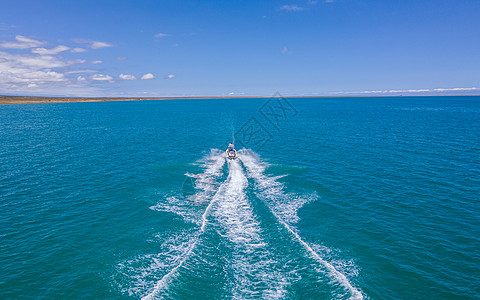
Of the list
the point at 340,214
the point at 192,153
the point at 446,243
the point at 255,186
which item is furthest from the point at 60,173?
the point at 446,243

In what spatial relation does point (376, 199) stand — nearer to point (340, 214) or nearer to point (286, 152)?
point (340, 214)

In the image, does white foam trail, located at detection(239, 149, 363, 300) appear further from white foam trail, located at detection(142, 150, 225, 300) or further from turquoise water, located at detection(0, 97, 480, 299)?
white foam trail, located at detection(142, 150, 225, 300)

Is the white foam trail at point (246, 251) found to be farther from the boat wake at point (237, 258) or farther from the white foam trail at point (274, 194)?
the white foam trail at point (274, 194)

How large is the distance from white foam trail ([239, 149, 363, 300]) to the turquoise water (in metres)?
0.17

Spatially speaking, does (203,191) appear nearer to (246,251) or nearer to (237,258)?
(246,251)

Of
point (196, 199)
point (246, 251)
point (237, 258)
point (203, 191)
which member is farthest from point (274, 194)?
point (237, 258)

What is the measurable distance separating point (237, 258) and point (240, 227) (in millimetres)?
5356

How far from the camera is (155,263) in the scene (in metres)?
22.2

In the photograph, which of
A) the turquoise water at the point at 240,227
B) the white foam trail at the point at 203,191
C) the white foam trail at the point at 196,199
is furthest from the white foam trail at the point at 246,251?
the white foam trail at the point at 196,199

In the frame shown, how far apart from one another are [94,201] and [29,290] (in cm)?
1546

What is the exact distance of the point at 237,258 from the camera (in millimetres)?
23000

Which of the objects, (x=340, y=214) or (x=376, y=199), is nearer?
(x=340, y=214)

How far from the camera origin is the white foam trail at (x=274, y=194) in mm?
20006

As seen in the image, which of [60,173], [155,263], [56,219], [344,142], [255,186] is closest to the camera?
[155,263]
